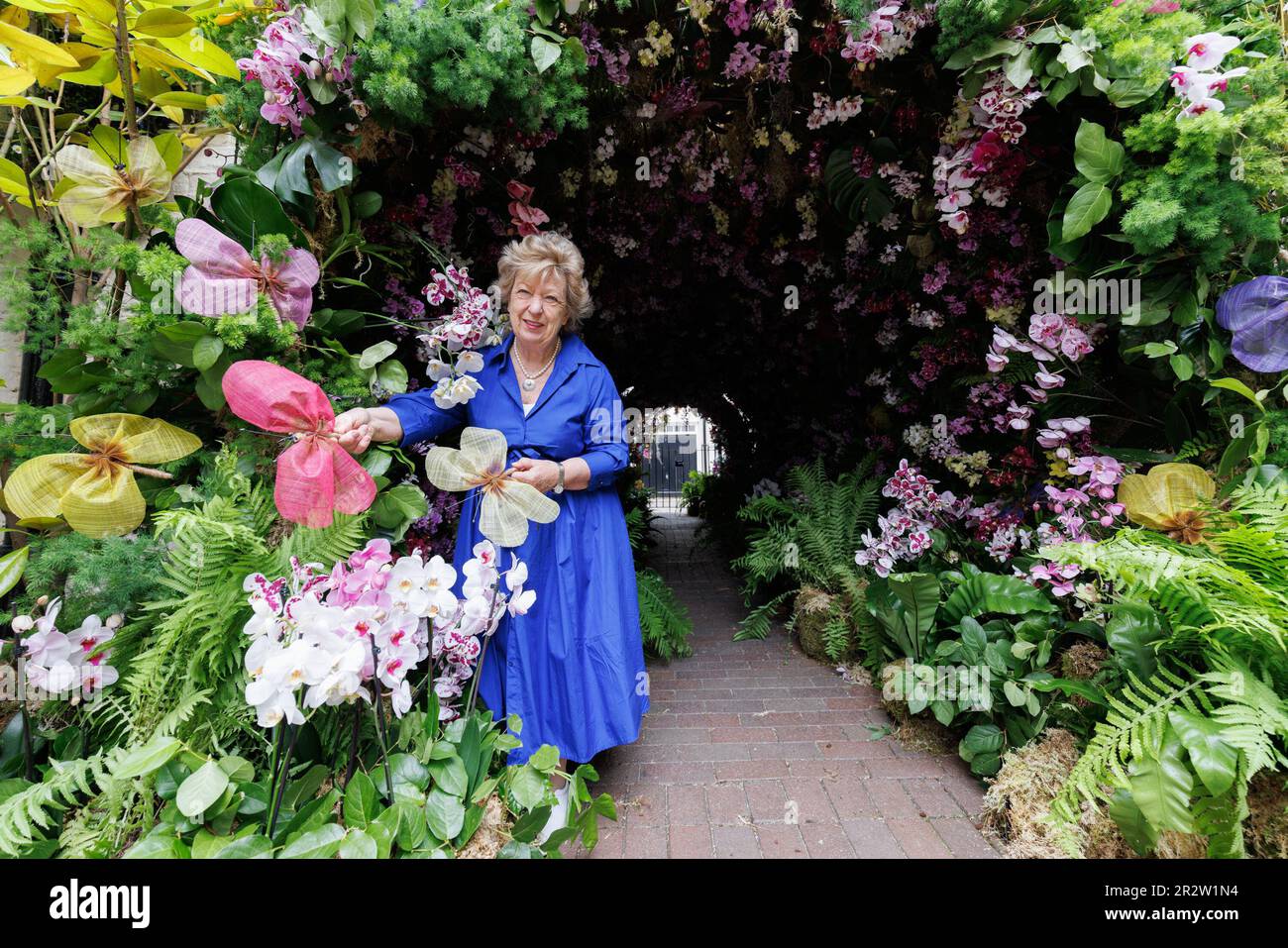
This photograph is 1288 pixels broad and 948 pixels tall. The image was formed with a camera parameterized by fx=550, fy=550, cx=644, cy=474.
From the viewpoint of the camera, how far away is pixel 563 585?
1899 mm

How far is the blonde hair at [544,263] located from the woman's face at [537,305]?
2 centimetres

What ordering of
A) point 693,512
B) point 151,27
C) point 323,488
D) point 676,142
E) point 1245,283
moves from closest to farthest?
point 323,488 < point 151,27 < point 1245,283 < point 676,142 < point 693,512

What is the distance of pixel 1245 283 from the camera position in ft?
5.18

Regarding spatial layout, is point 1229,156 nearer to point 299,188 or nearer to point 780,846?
point 780,846

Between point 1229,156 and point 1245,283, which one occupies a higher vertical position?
point 1229,156

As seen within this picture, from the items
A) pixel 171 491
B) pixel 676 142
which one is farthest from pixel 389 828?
pixel 676 142

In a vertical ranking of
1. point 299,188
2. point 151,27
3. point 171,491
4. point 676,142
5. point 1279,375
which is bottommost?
point 171,491

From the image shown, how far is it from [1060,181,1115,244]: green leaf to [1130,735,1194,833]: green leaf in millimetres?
1370

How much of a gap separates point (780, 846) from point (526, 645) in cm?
102

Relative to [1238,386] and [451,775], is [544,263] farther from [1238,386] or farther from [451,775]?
[1238,386]

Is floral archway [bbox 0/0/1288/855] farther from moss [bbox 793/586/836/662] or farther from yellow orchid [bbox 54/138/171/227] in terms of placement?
moss [bbox 793/586/836/662]

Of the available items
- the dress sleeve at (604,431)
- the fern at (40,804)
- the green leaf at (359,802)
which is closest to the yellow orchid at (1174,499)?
the dress sleeve at (604,431)

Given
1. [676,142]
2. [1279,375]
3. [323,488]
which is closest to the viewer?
[323,488]

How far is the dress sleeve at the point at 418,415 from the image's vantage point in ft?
5.63
